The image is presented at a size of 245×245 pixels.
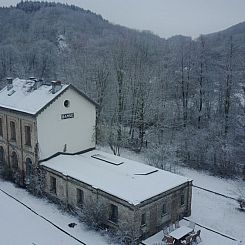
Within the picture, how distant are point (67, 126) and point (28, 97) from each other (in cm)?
390

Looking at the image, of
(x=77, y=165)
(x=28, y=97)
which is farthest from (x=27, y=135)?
(x=77, y=165)

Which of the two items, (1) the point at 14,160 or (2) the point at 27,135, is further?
(1) the point at 14,160

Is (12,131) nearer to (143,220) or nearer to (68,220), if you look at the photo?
(68,220)

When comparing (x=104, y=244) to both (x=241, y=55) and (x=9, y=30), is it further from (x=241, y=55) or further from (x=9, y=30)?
(x=9, y=30)

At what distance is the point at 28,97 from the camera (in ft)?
91.0

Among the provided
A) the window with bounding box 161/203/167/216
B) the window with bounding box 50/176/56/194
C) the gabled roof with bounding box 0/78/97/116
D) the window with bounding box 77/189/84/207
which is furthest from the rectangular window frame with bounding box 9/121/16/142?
the window with bounding box 161/203/167/216

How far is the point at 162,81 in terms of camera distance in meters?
45.4

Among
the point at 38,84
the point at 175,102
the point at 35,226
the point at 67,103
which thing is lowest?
the point at 35,226

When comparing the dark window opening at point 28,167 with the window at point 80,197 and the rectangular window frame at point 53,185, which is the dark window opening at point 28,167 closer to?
the rectangular window frame at point 53,185

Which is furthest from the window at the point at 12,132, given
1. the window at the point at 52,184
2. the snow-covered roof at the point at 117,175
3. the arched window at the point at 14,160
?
the window at the point at 52,184

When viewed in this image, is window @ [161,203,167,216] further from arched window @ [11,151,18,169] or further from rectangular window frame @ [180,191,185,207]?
arched window @ [11,151,18,169]

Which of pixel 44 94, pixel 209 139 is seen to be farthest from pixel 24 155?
pixel 209 139

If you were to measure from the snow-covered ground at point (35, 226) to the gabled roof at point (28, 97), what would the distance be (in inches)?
253

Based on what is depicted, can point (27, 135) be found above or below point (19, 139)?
above
